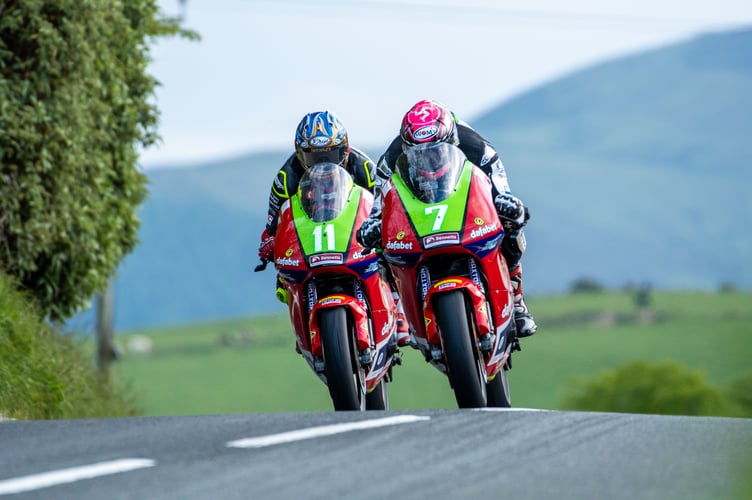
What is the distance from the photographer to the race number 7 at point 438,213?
336 inches

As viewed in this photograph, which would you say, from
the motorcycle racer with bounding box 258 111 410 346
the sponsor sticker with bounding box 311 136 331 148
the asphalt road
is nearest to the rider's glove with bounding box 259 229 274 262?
the motorcycle racer with bounding box 258 111 410 346

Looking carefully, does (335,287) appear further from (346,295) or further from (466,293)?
(466,293)

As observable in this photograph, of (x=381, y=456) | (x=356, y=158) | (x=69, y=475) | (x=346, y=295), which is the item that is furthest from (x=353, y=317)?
(x=69, y=475)

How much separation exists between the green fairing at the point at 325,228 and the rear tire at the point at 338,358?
1.79ft

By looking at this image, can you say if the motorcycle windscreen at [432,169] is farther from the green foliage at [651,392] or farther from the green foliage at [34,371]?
the green foliage at [651,392]

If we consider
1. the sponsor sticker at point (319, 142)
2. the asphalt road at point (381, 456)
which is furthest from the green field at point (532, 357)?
the asphalt road at point (381, 456)

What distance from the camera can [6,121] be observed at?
39.8 ft

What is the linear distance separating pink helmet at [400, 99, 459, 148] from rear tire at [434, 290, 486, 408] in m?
1.29

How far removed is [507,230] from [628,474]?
4.37 metres

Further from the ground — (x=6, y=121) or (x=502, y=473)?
(x=6, y=121)

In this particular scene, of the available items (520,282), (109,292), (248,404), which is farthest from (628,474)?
(248,404)

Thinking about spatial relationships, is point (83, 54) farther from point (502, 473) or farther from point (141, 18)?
point (502, 473)

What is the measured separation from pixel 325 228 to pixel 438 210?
1.09 meters

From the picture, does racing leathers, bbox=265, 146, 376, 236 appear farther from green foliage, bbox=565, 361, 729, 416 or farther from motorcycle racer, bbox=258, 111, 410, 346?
green foliage, bbox=565, 361, 729, 416
